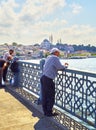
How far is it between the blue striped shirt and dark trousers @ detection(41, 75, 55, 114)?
111 millimetres

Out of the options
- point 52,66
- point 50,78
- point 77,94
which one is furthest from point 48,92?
point 77,94

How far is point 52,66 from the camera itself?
19.4ft

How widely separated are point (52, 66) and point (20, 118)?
138cm

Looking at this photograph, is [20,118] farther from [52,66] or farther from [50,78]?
[52,66]

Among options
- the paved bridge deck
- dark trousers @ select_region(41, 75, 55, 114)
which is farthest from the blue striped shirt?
the paved bridge deck

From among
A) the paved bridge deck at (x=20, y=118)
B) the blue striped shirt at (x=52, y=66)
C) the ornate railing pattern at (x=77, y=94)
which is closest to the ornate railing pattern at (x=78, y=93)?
the ornate railing pattern at (x=77, y=94)

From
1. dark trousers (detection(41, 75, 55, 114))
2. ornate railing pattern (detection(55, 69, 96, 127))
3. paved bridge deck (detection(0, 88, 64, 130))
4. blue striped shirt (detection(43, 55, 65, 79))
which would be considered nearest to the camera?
ornate railing pattern (detection(55, 69, 96, 127))

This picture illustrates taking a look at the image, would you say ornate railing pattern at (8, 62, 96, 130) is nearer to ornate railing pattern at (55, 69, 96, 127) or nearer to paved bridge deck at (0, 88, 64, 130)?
ornate railing pattern at (55, 69, 96, 127)

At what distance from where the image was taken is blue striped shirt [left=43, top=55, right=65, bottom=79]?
231 inches

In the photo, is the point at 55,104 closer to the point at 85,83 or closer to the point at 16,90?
the point at 85,83

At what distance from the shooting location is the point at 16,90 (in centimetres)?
937

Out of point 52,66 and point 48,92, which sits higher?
point 52,66

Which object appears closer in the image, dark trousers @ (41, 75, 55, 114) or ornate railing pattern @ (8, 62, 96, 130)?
ornate railing pattern @ (8, 62, 96, 130)

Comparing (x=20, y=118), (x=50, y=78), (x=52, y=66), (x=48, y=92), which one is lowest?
(x=20, y=118)
